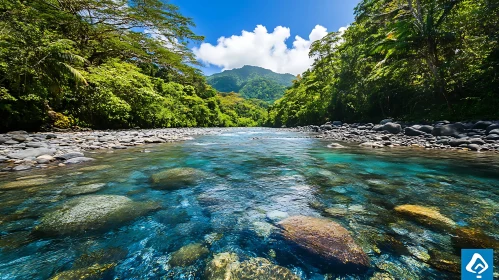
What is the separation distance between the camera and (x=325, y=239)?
1.90m

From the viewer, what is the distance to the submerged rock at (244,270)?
4.87 ft

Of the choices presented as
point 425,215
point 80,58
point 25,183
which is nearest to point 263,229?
point 425,215

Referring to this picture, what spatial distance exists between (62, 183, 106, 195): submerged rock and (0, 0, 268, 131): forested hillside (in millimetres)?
9437

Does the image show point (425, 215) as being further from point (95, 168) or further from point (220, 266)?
point (95, 168)

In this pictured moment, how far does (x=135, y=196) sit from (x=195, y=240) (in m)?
1.57

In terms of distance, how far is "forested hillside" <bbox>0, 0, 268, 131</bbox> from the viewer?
31.8 ft

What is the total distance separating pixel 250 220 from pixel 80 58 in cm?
1451

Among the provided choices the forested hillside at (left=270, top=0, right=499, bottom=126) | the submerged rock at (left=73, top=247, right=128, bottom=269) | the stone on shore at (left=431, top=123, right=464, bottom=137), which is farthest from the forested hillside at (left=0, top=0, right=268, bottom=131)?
the stone on shore at (left=431, top=123, right=464, bottom=137)

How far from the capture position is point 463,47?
1223cm

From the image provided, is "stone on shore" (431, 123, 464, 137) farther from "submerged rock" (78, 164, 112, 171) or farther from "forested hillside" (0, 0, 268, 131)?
"forested hillside" (0, 0, 268, 131)

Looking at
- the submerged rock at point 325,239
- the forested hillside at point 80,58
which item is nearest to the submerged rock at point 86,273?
the submerged rock at point 325,239

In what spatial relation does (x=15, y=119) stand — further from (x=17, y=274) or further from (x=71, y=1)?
(x=17, y=274)

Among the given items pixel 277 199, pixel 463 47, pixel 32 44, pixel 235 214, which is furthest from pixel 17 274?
pixel 463 47

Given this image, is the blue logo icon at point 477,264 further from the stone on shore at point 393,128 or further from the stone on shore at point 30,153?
the stone on shore at point 393,128
